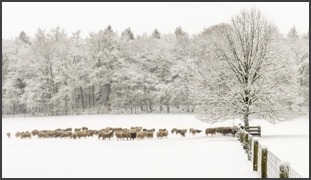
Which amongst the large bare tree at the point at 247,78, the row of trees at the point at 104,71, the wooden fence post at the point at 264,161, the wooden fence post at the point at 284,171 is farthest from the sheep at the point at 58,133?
the wooden fence post at the point at 284,171

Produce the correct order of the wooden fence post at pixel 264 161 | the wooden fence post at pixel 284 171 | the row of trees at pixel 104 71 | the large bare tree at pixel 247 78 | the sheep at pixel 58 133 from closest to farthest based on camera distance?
the wooden fence post at pixel 284 171 → the wooden fence post at pixel 264 161 → the large bare tree at pixel 247 78 → the sheep at pixel 58 133 → the row of trees at pixel 104 71

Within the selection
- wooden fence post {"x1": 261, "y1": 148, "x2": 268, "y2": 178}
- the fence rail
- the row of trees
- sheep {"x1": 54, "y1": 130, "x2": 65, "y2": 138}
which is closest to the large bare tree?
sheep {"x1": 54, "y1": 130, "x2": 65, "y2": 138}

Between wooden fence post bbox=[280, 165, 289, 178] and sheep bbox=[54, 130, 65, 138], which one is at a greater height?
wooden fence post bbox=[280, 165, 289, 178]

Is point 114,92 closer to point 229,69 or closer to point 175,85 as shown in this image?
point 175,85

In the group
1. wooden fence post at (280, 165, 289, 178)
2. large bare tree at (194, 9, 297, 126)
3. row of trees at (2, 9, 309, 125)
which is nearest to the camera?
wooden fence post at (280, 165, 289, 178)

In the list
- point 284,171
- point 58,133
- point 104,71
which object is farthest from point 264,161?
point 104,71

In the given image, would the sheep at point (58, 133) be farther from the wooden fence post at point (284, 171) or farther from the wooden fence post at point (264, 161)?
the wooden fence post at point (284, 171)

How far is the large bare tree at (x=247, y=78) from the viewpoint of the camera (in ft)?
97.1

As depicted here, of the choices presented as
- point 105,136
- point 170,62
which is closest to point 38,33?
point 170,62

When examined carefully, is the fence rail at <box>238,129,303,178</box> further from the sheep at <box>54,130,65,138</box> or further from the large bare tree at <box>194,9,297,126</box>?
the sheep at <box>54,130,65,138</box>

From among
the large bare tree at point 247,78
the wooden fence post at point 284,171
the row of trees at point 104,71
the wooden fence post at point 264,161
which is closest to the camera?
the wooden fence post at point 284,171

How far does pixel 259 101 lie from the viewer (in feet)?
97.1

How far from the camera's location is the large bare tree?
2961cm

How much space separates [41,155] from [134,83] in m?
45.6
